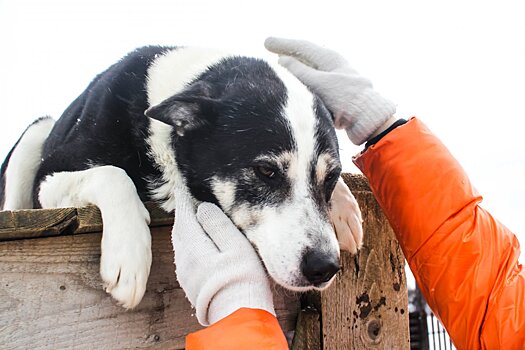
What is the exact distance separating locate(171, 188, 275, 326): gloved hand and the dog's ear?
35 cm

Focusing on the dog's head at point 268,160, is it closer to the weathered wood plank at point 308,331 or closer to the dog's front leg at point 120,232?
the weathered wood plank at point 308,331

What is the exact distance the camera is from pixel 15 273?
1245mm

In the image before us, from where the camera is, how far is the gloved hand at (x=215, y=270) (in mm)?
1283

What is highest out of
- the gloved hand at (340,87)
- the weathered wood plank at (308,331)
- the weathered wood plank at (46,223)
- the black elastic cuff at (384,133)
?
the gloved hand at (340,87)

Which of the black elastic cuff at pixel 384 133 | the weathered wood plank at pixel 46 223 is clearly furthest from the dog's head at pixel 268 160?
the weathered wood plank at pixel 46 223

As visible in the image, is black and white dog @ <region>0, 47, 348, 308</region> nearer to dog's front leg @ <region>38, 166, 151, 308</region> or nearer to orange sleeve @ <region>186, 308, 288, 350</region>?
dog's front leg @ <region>38, 166, 151, 308</region>

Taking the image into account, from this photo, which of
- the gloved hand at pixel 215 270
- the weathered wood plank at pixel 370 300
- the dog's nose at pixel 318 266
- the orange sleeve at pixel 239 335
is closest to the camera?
the orange sleeve at pixel 239 335

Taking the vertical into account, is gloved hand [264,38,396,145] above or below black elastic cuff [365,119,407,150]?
Answer: above

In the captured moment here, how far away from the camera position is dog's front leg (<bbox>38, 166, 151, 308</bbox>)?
51.4 inches

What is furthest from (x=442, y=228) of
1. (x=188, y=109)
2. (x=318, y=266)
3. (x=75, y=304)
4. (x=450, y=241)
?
(x=75, y=304)

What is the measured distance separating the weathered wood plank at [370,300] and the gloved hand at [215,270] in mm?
298

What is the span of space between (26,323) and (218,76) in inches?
42.5

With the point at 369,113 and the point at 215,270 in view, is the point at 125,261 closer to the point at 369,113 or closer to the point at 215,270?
the point at 215,270

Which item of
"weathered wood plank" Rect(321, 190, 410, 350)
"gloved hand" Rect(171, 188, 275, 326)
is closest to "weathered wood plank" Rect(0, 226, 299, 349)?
"gloved hand" Rect(171, 188, 275, 326)
